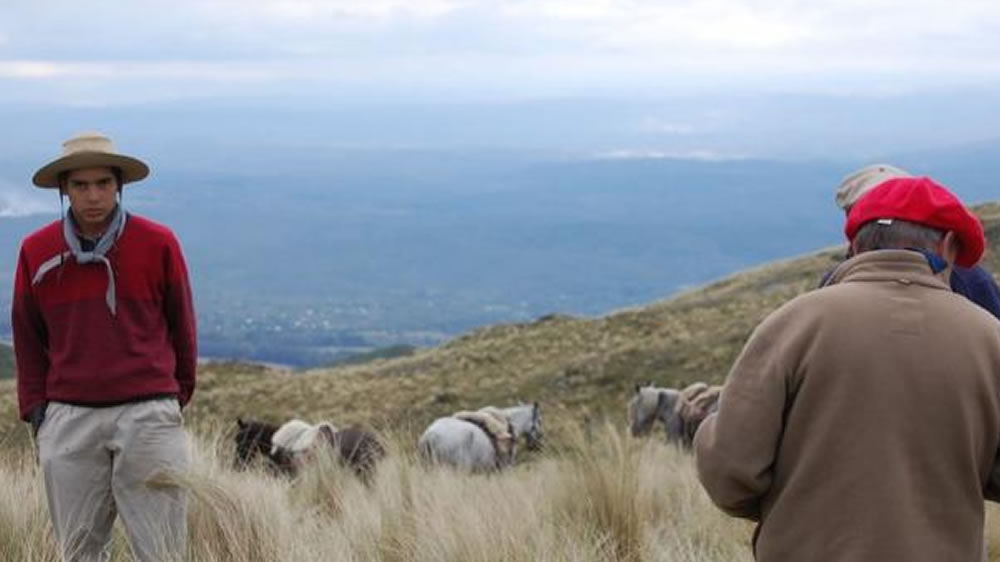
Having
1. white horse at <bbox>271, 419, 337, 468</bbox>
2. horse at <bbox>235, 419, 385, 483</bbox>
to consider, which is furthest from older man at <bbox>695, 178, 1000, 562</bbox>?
white horse at <bbox>271, 419, 337, 468</bbox>

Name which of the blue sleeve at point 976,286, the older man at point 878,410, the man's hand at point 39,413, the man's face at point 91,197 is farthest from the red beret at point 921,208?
the man's hand at point 39,413

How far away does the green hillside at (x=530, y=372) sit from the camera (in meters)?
22.8

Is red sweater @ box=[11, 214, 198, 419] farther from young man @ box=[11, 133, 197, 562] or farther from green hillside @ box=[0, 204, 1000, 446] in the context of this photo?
green hillside @ box=[0, 204, 1000, 446]

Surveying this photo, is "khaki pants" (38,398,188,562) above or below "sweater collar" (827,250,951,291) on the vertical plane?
below

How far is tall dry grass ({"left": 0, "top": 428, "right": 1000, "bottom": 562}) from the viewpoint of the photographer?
225 inches

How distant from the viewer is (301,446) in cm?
1105

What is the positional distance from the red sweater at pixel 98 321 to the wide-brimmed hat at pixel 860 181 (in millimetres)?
2568

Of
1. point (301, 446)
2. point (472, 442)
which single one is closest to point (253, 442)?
point (301, 446)

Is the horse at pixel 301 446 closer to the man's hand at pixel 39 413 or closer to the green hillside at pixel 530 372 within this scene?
the man's hand at pixel 39 413

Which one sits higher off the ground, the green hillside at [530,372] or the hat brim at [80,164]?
the hat brim at [80,164]

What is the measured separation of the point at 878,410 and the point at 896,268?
360mm

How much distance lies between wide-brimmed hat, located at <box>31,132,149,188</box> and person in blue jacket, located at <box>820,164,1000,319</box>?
273cm

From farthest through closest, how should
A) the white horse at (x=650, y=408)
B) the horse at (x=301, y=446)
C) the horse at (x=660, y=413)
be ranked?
the white horse at (x=650, y=408) → the horse at (x=660, y=413) → the horse at (x=301, y=446)

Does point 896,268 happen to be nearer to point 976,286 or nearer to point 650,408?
point 976,286
